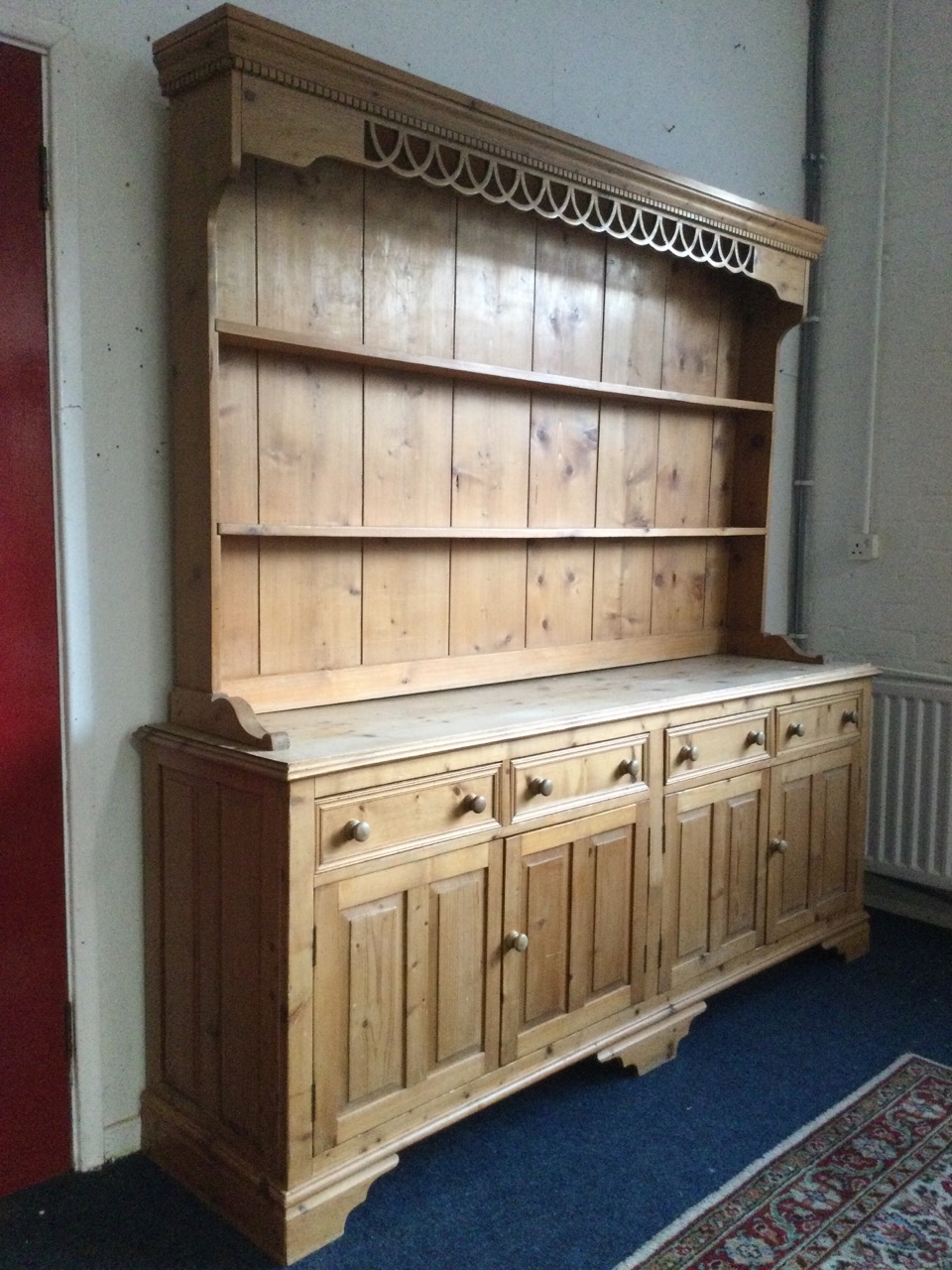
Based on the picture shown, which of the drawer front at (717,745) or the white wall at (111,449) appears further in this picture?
the drawer front at (717,745)

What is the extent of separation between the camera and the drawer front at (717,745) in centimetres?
261

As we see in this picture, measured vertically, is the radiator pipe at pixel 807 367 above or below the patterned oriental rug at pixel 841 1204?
above

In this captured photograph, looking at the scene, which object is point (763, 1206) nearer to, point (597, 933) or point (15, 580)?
point (597, 933)

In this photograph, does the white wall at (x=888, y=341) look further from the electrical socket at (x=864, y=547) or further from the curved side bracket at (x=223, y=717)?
the curved side bracket at (x=223, y=717)

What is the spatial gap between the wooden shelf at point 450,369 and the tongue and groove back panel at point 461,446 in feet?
0.07

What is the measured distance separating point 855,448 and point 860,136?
103 cm

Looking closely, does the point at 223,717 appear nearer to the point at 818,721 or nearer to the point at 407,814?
the point at 407,814

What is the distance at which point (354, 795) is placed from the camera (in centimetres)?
194

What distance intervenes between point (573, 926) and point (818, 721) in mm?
Result: 1073

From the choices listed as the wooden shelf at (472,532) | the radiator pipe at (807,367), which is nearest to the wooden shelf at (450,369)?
the wooden shelf at (472,532)

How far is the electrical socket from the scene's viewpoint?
3.62m

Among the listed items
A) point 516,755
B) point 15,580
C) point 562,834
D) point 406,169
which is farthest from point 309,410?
point 562,834

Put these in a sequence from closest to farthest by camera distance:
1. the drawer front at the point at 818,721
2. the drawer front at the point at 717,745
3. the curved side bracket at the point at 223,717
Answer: the curved side bracket at the point at 223,717, the drawer front at the point at 717,745, the drawer front at the point at 818,721

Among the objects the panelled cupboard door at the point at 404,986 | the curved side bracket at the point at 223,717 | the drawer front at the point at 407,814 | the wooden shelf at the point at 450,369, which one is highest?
the wooden shelf at the point at 450,369
